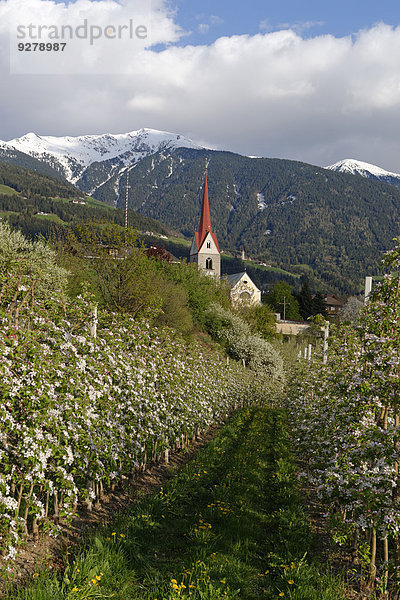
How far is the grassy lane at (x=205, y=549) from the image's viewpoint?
13.9 feet

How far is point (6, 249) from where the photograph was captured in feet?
A: 45.7

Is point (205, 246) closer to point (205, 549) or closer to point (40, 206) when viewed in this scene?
point (205, 549)

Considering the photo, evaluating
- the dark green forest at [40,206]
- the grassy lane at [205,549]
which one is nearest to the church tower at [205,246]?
the dark green forest at [40,206]

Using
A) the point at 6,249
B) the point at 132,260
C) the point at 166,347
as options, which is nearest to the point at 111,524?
the point at 166,347

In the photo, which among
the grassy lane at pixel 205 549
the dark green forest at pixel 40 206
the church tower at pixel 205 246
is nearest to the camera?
the grassy lane at pixel 205 549

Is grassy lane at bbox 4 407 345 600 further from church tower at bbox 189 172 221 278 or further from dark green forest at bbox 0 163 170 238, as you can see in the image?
dark green forest at bbox 0 163 170 238

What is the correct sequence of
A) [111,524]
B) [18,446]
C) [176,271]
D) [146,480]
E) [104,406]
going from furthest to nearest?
[176,271] → [146,480] → [104,406] → [111,524] → [18,446]

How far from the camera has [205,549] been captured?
16.7ft

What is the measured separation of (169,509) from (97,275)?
537 inches

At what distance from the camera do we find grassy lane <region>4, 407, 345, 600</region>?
423 centimetres

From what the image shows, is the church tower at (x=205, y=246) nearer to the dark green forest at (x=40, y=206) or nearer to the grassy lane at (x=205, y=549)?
the dark green forest at (x=40, y=206)

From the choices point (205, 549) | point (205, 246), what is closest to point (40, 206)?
point (205, 246)

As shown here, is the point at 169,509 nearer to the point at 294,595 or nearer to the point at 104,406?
the point at 104,406

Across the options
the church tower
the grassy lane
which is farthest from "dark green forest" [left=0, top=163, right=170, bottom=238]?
the grassy lane
